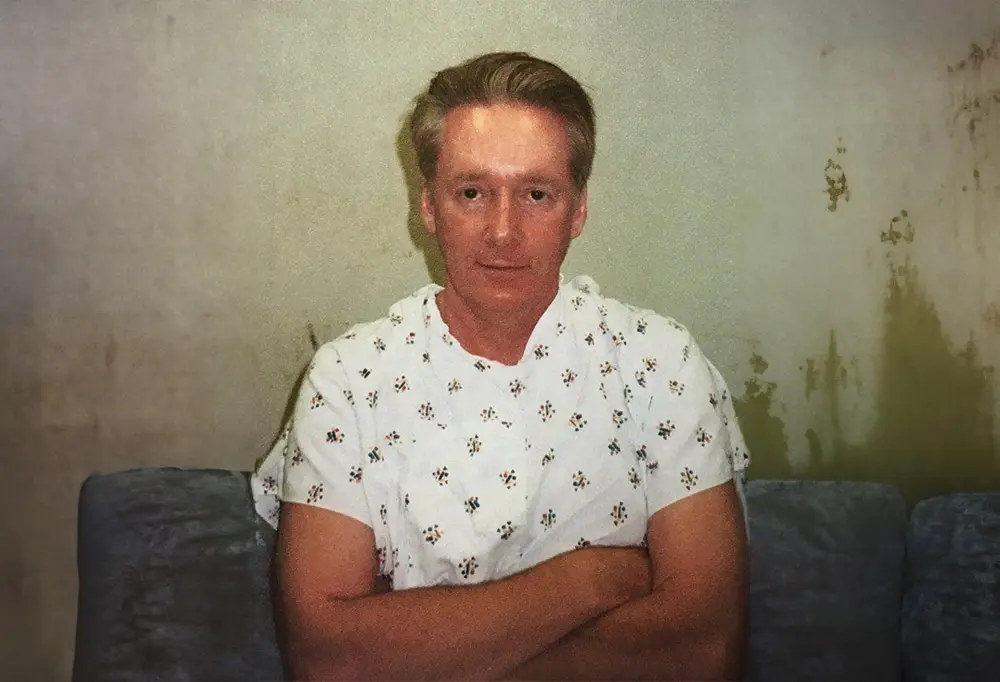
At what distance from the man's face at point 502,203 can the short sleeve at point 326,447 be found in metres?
0.22

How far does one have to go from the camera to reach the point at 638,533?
3.80 ft

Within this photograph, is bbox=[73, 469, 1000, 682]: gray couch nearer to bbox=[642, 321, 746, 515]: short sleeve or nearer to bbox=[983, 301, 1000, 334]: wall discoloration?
bbox=[642, 321, 746, 515]: short sleeve

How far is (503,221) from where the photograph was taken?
1146 millimetres

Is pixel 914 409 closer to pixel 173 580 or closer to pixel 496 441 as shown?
pixel 496 441

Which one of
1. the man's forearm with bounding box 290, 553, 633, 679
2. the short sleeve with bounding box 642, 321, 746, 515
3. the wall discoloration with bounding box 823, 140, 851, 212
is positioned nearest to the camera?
the man's forearm with bounding box 290, 553, 633, 679

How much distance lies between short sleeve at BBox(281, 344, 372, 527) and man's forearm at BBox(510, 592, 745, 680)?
0.97 ft

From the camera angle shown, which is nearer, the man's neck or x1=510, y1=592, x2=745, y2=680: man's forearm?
x1=510, y1=592, x2=745, y2=680: man's forearm

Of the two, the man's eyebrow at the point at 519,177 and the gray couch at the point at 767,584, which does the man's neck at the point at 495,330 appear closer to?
the man's eyebrow at the point at 519,177

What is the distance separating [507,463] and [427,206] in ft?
1.25

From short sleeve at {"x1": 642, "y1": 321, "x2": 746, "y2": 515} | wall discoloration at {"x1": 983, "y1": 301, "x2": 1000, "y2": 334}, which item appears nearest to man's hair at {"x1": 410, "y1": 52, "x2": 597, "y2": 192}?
short sleeve at {"x1": 642, "y1": 321, "x2": 746, "y2": 515}

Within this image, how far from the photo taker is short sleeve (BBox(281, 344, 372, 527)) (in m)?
1.13

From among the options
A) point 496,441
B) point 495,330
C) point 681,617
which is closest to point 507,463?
point 496,441

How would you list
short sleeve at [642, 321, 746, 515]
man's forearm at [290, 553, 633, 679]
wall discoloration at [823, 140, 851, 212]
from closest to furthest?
man's forearm at [290, 553, 633, 679]
short sleeve at [642, 321, 746, 515]
wall discoloration at [823, 140, 851, 212]

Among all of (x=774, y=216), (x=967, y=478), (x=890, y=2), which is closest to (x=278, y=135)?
(x=774, y=216)
